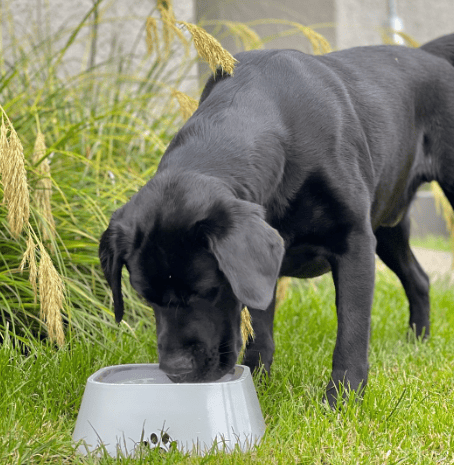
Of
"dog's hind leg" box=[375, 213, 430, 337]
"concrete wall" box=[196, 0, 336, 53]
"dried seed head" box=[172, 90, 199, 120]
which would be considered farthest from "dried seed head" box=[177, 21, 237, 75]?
"concrete wall" box=[196, 0, 336, 53]

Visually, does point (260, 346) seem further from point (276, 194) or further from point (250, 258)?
point (250, 258)

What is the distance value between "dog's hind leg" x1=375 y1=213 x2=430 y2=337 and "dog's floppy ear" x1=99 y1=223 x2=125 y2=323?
1.67 meters

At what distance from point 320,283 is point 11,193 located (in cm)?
303

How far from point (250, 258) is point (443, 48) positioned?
2.03 meters

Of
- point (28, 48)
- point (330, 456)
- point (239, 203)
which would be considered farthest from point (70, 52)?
point (330, 456)

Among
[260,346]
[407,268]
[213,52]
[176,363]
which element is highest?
[213,52]

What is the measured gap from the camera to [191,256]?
1855 mm

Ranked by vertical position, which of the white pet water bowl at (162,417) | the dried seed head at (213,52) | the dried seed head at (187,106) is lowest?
the white pet water bowl at (162,417)

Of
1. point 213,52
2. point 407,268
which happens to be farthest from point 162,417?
point 407,268

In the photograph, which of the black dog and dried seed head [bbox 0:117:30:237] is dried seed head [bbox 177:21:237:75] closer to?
the black dog

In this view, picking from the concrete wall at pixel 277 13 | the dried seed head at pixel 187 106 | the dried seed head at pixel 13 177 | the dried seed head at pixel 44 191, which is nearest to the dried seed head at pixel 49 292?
the dried seed head at pixel 13 177

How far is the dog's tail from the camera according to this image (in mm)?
3180

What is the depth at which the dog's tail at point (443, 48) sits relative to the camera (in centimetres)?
318

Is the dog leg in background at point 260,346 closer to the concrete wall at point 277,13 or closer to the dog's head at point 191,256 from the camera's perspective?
the dog's head at point 191,256
